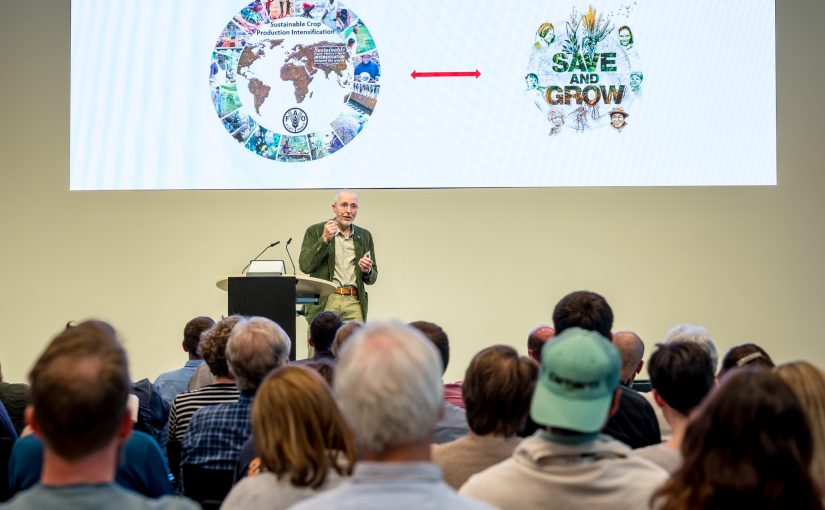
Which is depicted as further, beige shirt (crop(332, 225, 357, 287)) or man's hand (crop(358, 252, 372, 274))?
beige shirt (crop(332, 225, 357, 287))

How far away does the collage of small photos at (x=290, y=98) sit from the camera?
6.24 meters

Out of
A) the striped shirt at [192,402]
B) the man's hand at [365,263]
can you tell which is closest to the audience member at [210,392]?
the striped shirt at [192,402]

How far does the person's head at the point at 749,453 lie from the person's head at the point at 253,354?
151 centimetres

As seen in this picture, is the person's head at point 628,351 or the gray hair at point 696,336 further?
the person's head at point 628,351

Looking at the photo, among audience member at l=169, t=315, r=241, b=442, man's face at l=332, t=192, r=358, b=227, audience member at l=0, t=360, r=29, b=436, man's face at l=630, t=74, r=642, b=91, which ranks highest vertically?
man's face at l=630, t=74, r=642, b=91

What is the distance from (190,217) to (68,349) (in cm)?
557

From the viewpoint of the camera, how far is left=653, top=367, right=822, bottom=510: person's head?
1.28 meters

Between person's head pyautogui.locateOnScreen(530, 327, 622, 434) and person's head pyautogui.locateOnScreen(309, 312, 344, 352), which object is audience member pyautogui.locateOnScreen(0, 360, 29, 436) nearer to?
person's head pyautogui.locateOnScreen(309, 312, 344, 352)

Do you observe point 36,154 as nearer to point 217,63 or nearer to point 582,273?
point 217,63

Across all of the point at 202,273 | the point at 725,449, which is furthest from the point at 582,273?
the point at 725,449

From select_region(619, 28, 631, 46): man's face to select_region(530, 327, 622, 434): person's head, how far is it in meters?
4.93

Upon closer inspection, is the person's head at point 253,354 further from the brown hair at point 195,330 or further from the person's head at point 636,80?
the person's head at point 636,80

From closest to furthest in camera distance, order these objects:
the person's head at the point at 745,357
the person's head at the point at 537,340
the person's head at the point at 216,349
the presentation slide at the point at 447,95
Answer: the person's head at the point at 745,357 → the person's head at the point at 216,349 → the person's head at the point at 537,340 → the presentation slide at the point at 447,95

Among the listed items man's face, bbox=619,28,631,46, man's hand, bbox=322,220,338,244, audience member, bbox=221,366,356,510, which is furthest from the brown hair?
man's face, bbox=619,28,631,46
